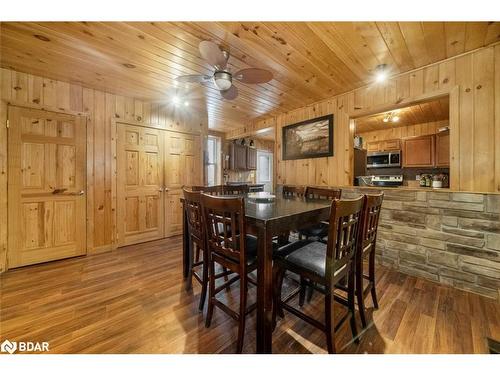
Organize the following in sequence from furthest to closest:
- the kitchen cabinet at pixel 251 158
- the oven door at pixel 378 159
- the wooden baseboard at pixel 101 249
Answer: the kitchen cabinet at pixel 251 158, the oven door at pixel 378 159, the wooden baseboard at pixel 101 249

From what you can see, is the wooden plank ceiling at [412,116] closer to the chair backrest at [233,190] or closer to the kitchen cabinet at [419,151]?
the kitchen cabinet at [419,151]

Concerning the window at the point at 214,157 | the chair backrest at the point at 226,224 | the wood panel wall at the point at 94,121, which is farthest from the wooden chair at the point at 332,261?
the window at the point at 214,157

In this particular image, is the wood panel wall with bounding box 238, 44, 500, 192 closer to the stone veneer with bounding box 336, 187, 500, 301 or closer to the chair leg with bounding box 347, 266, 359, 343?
the stone veneer with bounding box 336, 187, 500, 301

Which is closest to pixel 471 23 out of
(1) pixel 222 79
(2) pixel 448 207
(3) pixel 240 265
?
(2) pixel 448 207

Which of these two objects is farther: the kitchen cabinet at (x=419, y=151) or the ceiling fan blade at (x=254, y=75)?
the kitchen cabinet at (x=419, y=151)

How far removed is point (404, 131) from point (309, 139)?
2.91 m

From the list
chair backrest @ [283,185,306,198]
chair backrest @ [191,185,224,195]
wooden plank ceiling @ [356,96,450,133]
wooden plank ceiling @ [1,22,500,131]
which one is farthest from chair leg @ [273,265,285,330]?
wooden plank ceiling @ [356,96,450,133]

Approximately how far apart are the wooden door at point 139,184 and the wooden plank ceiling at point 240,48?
801 mm

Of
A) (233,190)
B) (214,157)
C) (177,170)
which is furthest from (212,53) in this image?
(214,157)

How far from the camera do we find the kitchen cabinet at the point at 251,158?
5.88 m

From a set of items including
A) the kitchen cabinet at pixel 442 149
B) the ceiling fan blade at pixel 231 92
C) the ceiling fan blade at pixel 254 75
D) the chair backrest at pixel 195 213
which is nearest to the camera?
the chair backrest at pixel 195 213

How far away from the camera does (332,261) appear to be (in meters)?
1.16

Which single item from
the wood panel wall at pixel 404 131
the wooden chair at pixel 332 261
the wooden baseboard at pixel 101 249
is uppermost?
the wood panel wall at pixel 404 131
